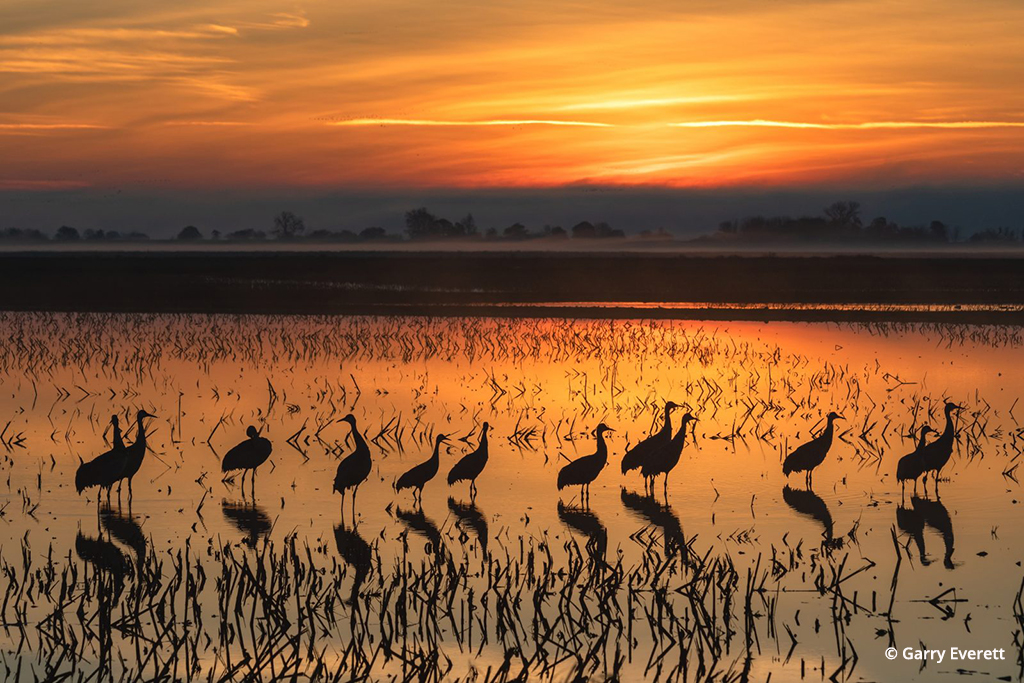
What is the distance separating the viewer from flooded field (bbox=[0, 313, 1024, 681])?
9.05m

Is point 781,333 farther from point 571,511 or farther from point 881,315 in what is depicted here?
point 571,511

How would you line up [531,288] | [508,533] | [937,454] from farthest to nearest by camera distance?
[531,288] < [937,454] < [508,533]

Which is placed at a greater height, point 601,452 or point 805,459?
point 601,452

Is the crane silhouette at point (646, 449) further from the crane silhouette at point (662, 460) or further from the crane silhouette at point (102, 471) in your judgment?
the crane silhouette at point (102, 471)

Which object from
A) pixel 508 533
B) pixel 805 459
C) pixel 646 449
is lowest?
pixel 508 533

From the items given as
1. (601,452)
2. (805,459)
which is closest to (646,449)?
(601,452)

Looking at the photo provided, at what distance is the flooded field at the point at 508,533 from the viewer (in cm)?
905

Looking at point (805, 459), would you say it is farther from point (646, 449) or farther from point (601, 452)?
point (601, 452)

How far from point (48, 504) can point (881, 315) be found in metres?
35.5

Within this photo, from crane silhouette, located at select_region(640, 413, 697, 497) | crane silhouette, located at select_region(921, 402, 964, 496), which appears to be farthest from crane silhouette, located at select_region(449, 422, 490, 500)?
crane silhouette, located at select_region(921, 402, 964, 496)

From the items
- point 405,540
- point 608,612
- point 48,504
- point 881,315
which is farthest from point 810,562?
point 881,315

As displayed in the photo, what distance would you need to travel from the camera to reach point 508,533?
12711 millimetres

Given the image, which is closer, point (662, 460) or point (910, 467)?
point (910, 467)

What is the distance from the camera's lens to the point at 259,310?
161 ft
